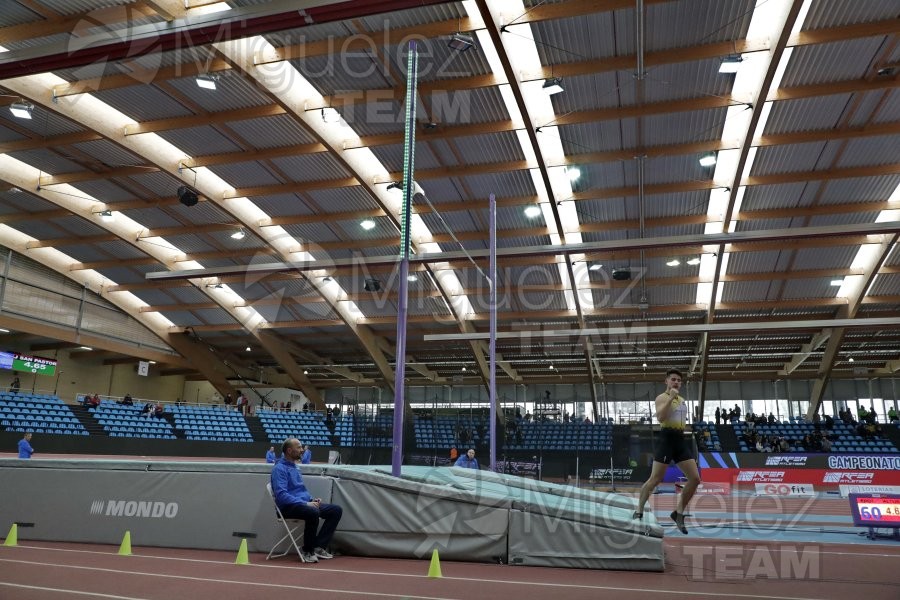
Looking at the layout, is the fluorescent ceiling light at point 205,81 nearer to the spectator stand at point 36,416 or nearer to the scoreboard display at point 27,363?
the spectator stand at point 36,416

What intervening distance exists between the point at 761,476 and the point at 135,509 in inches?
761

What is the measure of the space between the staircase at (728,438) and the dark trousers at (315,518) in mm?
23875

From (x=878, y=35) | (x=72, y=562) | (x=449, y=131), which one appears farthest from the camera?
(x=449, y=131)

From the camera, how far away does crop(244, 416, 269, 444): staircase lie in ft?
98.1

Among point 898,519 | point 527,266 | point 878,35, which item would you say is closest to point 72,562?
point 898,519

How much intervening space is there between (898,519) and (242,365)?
36987mm

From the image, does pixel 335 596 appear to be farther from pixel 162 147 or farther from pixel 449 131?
pixel 162 147

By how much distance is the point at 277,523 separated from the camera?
24.2 feet

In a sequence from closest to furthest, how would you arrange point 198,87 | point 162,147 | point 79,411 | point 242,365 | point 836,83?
point 836,83 < point 198,87 < point 162,147 < point 79,411 < point 242,365

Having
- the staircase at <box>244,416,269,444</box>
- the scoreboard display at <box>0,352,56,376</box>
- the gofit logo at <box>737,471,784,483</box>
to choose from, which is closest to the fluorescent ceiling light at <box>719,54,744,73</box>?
the gofit logo at <box>737,471,784,483</box>

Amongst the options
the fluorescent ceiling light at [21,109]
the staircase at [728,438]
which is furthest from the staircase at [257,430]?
the staircase at [728,438]

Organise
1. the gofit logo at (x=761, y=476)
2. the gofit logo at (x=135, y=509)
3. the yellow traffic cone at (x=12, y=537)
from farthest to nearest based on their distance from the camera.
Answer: the gofit logo at (x=761, y=476)
the gofit logo at (x=135, y=509)
the yellow traffic cone at (x=12, y=537)

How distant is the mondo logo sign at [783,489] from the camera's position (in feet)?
61.7

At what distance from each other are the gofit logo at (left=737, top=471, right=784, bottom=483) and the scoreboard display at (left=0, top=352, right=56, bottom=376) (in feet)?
102
